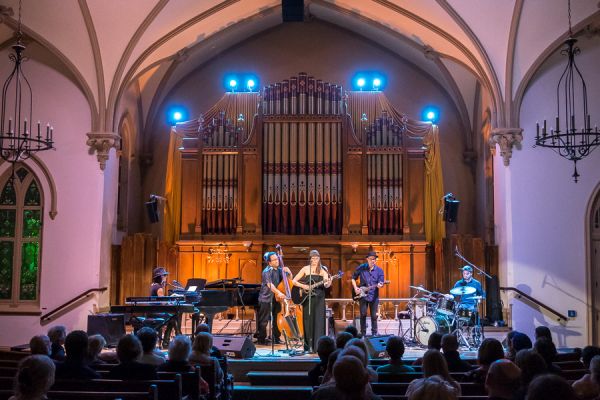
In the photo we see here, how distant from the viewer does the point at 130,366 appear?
5855 millimetres

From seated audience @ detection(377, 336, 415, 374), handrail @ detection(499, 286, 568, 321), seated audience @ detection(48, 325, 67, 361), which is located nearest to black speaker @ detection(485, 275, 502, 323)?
handrail @ detection(499, 286, 568, 321)

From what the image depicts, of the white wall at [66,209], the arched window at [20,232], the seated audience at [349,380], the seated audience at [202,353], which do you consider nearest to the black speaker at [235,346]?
the seated audience at [202,353]

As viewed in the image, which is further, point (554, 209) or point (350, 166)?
point (350, 166)

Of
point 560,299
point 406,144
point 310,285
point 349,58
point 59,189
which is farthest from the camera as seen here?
point 349,58

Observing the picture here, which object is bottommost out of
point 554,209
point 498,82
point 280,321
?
point 280,321

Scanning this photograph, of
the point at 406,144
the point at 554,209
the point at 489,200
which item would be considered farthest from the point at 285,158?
the point at 554,209

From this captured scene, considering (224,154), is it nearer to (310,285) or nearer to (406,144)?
(406,144)

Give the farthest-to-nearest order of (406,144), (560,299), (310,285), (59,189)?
(406,144) → (59,189) → (560,299) → (310,285)

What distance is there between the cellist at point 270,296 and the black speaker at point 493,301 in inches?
176

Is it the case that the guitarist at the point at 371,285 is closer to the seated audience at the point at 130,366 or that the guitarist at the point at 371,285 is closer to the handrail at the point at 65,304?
the handrail at the point at 65,304

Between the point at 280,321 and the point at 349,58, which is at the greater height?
the point at 349,58

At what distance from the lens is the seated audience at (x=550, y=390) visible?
293cm

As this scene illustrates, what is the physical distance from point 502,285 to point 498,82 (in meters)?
4.06

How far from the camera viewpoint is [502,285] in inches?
541
